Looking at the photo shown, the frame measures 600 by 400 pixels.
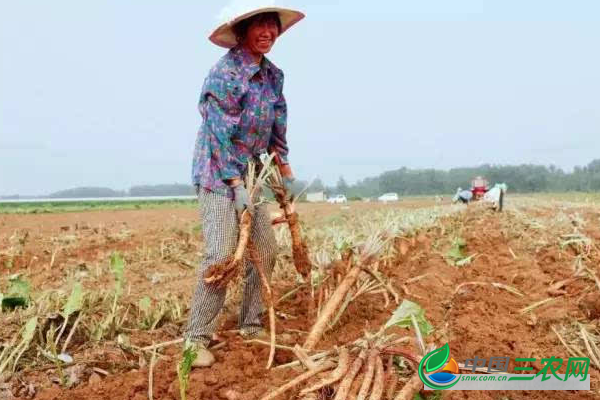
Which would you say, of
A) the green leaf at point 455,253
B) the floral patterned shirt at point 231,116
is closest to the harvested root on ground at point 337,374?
the floral patterned shirt at point 231,116

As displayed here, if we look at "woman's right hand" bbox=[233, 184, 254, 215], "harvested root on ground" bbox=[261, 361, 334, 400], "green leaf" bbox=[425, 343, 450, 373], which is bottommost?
"harvested root on ground" bbox=[261, 361, 334, 400]

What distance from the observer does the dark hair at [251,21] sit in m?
3.32

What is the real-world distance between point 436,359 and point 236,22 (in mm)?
1956

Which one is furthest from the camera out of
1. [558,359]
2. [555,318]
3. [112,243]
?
[112,243]

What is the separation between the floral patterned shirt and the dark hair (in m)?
0.09

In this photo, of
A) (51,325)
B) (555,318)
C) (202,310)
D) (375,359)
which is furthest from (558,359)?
(51,325)

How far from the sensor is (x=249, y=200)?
327cm

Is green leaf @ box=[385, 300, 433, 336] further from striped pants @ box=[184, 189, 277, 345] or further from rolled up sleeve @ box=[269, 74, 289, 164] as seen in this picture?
rolled up sleeve @ box=[269, 74, 289, 164]

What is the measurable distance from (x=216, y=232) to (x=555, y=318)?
2.13m

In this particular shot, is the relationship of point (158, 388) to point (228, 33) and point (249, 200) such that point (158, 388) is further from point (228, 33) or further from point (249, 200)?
point (228, 33)

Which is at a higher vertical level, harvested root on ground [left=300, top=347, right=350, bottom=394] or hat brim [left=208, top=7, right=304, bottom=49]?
hat brim [left=208, top=7, right=304, bottom=49]

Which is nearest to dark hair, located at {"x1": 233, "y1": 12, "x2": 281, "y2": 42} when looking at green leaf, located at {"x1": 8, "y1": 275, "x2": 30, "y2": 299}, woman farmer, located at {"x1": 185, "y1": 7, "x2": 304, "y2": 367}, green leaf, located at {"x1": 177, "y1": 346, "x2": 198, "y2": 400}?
woman farmer, located at {"x1": 185, "y1": 7, "x2": 304, "y2": 367}

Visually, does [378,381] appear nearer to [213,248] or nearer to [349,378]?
[349,378]

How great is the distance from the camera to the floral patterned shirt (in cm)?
323
